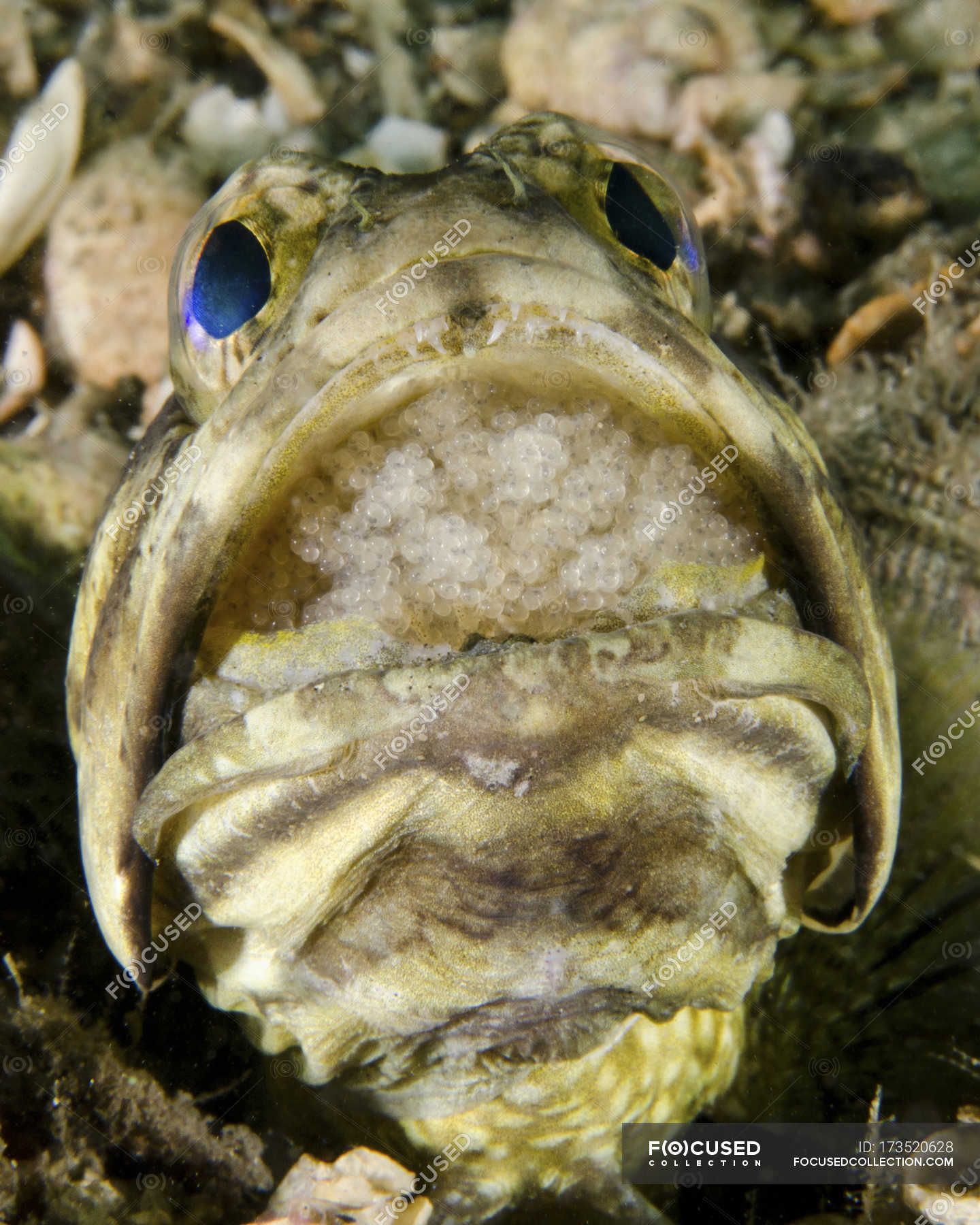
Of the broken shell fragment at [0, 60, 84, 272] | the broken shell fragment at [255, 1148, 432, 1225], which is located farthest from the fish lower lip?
the broken shell fragment at [0, 60, 84, 272]

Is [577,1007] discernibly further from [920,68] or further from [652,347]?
[920,68]

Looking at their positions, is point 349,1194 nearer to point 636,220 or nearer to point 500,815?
point 500,815

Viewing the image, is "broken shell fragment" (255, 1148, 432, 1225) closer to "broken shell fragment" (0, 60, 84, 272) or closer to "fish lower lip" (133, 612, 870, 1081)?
"fish lower lip" (133, 612, 870, 1081)

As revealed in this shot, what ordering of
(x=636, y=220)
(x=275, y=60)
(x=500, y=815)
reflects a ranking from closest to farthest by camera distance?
(x=500, y=815)
(x=636, y=220)
(x=275, y=60)

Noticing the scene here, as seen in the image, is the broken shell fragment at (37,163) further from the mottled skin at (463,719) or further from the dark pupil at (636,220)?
the dark pupil at (636,220)

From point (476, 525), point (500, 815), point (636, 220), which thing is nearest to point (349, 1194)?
point (500, 815)

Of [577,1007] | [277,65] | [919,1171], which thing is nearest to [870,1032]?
[919,1171]
